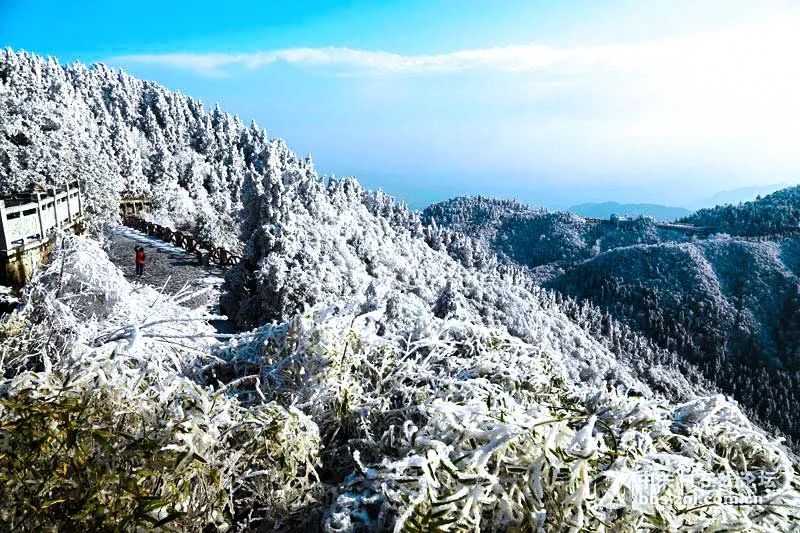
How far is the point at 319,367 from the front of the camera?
2.93m

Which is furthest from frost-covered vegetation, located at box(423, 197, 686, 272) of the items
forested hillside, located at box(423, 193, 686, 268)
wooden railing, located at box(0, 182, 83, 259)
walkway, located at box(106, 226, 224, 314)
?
wooden railing, located at box(0, 182, 83, 259)

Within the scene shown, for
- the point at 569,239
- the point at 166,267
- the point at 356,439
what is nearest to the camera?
the point at 356,439

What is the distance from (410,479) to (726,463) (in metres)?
1.41

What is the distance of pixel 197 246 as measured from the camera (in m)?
27.4

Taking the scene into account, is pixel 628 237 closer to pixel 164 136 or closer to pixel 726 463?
pixel 164 136

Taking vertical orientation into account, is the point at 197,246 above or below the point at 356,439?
below

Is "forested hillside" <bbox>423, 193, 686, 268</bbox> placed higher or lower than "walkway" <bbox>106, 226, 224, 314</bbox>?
lower

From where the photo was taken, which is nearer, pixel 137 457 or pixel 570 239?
pixel 137 457

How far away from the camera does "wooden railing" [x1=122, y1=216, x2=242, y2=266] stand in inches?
965

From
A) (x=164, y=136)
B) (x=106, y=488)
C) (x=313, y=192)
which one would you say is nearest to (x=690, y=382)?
(x=313, y=192)

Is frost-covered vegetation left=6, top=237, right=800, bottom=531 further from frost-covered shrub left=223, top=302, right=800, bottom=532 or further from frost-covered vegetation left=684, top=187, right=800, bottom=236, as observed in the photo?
frost-covered vegetation left=684, top=187, right=800, bottom=236

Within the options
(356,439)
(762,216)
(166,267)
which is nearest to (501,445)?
(356,439)

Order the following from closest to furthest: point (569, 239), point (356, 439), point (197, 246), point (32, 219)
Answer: point (356, 439) < point (32, 219) < point (197, 246) < point (569, 239)

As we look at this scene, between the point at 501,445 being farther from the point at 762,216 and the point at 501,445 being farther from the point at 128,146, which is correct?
the point at 762,216
